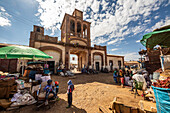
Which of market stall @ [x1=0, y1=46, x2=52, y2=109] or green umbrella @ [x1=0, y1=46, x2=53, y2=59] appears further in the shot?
green umbrella @ [x1=0, y1=46, x2=53, y2=59]

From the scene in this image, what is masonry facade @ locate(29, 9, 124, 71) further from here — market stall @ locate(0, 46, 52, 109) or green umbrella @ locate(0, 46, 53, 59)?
market stall @ locate(0, 46, 52, 109)

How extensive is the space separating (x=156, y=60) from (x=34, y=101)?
501 inches

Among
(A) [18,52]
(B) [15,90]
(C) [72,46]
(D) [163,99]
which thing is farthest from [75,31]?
(D) [163,99]

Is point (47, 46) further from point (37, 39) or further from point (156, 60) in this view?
point (156, 60)

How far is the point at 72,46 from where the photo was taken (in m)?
14.7

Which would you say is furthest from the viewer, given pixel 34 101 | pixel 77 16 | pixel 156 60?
pixel 77 16

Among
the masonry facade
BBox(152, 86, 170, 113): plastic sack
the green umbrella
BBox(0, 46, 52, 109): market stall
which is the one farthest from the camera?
the masonry facade

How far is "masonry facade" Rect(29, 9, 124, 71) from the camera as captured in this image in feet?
39.8

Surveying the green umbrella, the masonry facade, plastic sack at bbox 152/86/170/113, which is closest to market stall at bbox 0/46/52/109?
the green umbrella

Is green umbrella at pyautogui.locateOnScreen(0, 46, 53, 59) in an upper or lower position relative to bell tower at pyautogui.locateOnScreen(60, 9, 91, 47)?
lower

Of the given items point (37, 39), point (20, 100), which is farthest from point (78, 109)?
point (37, 39)

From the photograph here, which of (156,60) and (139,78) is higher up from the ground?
(156,60)

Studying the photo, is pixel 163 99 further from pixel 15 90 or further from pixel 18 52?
pixel 15 90

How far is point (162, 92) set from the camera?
75.0 inches
